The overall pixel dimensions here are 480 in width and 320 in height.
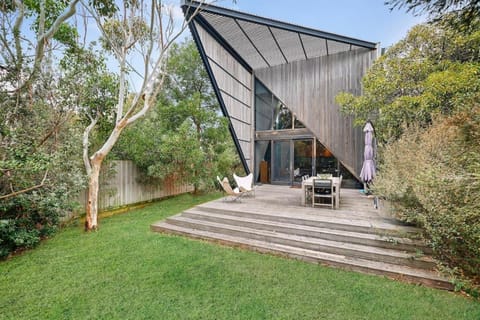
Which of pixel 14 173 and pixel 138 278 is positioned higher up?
pixel 14 173

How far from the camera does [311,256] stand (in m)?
3.88

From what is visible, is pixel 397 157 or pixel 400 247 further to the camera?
pixel 397 157

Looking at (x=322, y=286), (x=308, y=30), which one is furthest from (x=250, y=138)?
(x=322, y=286)

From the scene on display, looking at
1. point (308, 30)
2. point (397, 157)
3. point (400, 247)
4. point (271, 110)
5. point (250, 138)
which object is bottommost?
Answer: point (400, 247)

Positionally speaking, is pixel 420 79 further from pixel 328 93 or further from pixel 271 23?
pixel 271 23

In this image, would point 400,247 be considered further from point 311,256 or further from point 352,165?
point 352,165

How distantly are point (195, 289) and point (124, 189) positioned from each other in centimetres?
585

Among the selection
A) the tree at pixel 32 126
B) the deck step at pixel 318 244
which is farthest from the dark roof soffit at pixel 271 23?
the deck step at pixel 318 244

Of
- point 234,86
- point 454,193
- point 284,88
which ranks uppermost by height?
point 284,88

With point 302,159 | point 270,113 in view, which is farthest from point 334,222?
point 270,113

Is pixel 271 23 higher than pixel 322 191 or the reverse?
higher

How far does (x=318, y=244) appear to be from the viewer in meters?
4.12

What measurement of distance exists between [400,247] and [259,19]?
7997 mm

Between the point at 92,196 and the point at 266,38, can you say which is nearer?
the point at 92,196
